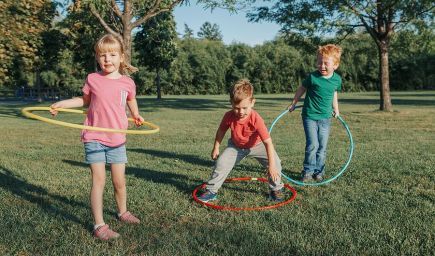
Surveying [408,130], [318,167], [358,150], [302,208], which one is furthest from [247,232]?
[408,130]

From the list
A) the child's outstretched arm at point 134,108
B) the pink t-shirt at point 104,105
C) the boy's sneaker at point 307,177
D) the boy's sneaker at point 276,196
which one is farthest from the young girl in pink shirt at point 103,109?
the boy's sneaker at point 307,177

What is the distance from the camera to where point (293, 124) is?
15.4 metres

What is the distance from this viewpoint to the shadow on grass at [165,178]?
6.18m

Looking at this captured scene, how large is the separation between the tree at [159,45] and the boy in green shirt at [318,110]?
31.7m

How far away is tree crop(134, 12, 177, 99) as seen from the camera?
38031 mm

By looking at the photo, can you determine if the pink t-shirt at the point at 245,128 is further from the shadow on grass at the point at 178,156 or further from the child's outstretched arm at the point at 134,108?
the shadow on grass at the point at 178,156

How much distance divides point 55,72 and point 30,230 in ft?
156

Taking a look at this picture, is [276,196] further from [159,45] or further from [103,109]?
[159,45]

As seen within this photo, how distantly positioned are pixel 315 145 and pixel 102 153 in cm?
362

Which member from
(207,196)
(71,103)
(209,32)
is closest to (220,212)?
(207,196)

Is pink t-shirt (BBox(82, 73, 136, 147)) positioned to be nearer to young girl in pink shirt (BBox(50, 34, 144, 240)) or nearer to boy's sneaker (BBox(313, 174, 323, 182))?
young girl in pink shirt (BBox(50, 34, 144, 240))

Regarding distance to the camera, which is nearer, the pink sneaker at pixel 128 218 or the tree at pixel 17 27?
the pink sneaker at pixel 128 218

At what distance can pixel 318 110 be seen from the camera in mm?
6945

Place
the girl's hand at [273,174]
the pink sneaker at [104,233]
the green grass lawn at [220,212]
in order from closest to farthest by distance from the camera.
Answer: the green grass lawn at [220,212]
the pink sneaker at [104,233]
the girl's hand at [273,174]
